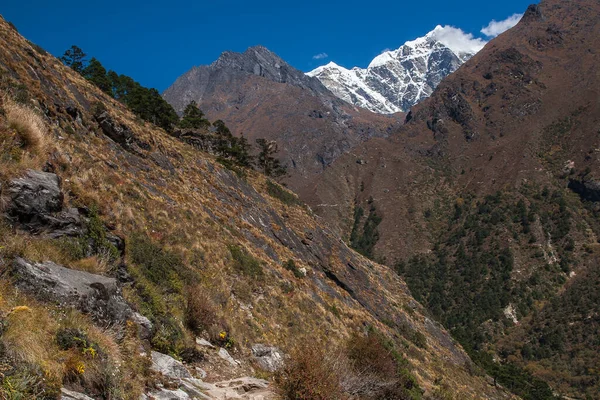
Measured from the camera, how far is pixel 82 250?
7.55 m

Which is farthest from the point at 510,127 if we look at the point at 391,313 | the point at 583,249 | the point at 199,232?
the point at 199,232

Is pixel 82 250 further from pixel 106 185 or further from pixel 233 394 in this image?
pixel 106 185

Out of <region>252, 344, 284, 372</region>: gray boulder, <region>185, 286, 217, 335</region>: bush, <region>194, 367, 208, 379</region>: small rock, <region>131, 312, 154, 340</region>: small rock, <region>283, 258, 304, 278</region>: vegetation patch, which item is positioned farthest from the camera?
<region>283, 258, 304, 278</region>: vegetation patch

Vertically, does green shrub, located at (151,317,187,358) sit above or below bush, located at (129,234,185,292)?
below

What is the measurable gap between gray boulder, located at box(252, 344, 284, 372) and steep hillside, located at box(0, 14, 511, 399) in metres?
0.05

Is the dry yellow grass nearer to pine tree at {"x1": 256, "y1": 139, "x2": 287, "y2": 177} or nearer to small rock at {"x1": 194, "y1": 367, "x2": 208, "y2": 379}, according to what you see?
small rock at {"x1": 194, "y1": 367, "x2": 208, "y2": 379}

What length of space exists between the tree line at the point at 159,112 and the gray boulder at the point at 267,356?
35.1 meters

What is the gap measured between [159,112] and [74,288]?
4687 cm

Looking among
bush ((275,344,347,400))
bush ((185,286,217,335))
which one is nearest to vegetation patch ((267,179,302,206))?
bush ((185,286,217,335))

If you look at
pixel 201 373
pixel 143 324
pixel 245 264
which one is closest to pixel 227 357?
pixel 201 373

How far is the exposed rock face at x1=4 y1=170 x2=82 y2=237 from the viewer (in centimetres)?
659

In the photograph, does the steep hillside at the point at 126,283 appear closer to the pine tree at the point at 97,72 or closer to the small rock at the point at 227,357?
the small rock at the point at 227,357

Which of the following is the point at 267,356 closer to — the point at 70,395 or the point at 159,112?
the point at 70,395

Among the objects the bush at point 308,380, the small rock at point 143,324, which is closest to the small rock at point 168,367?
the small rock at point 143,324
